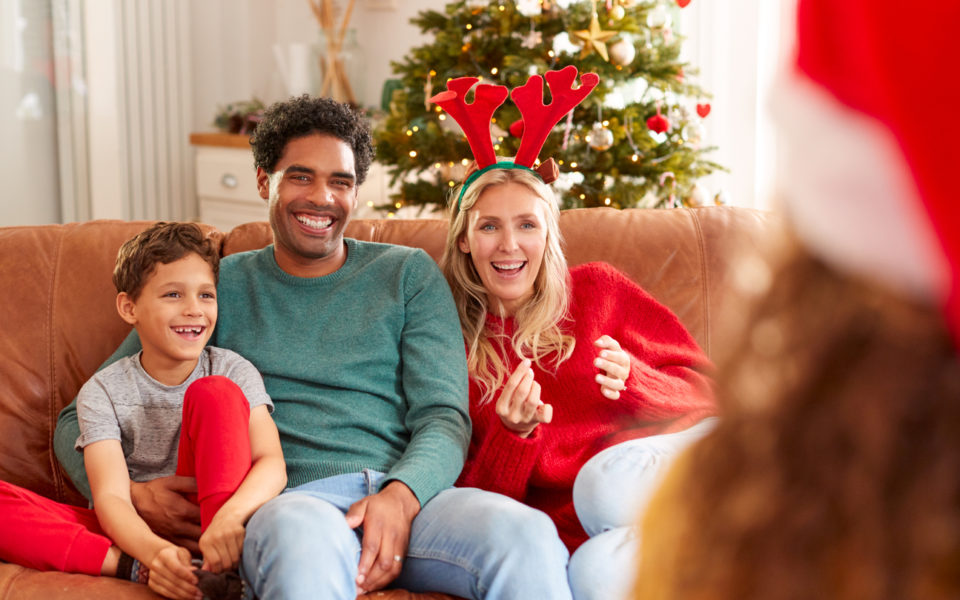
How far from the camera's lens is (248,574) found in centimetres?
142

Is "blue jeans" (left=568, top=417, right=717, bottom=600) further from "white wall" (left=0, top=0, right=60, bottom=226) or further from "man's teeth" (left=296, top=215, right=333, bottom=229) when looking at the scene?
"white wall" (left=0, top=0, right=60, bottom=226)

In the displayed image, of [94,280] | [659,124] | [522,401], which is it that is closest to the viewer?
[522,401]

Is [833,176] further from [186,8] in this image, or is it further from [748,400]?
[186,8]

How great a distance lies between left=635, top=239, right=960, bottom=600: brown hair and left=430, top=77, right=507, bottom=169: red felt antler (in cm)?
154

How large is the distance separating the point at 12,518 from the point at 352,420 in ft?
1.98

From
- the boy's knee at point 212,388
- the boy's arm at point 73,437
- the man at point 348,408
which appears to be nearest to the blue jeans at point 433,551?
the man at point 348,408

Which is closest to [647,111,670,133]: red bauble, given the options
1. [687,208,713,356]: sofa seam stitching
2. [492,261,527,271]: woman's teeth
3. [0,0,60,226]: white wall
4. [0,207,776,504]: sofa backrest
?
[0,207,776,504]: sofa backrest

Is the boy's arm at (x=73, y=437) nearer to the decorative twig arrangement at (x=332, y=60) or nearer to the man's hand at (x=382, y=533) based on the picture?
the man's hand at (x=382, y=533)

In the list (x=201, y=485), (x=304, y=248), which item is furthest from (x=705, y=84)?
(x=201, y=485)

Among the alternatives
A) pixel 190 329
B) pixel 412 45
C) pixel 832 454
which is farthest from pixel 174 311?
pixel 412 45

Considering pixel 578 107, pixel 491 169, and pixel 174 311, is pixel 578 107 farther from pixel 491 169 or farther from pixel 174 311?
pixel 174 311

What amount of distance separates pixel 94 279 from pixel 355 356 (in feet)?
2.11

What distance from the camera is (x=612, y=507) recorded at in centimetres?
147

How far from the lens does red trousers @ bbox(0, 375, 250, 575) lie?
1516 mm
